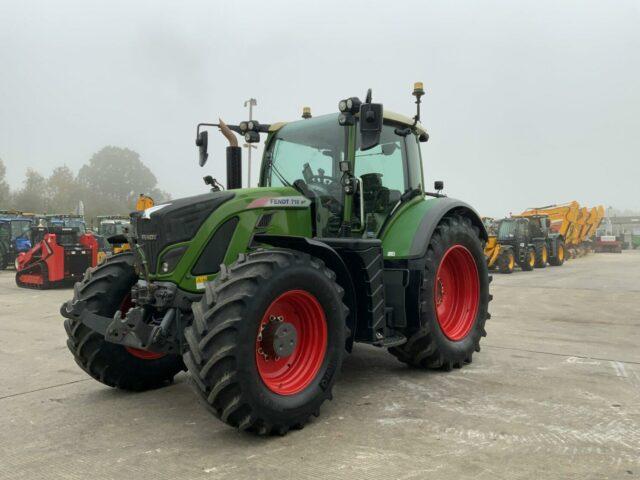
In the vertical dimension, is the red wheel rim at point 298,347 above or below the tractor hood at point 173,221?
below

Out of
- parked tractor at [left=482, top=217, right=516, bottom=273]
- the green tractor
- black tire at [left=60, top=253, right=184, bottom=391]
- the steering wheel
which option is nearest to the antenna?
the green tractor

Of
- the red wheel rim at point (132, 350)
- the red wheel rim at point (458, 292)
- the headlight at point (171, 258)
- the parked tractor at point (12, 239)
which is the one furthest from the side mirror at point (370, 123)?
the parked tractor at point (12, 239)

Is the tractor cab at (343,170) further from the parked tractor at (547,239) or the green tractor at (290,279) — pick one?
the parked tractor at (547,239)

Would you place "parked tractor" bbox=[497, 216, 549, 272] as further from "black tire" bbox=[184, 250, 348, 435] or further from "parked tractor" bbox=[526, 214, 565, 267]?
"black tire" bbox=[184, 250, 348, 435]

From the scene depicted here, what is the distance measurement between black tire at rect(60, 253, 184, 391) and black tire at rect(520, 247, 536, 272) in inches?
716

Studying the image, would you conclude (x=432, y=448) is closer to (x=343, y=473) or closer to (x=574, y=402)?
(x=343, y=473)

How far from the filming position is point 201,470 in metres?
3.02

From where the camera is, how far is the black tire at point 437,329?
4.83 meters

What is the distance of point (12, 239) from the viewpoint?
21.0 m

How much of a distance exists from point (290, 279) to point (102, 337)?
5.74ft

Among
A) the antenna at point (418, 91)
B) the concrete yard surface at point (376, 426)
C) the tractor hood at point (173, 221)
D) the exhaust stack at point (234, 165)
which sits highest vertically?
the antenna at point (418, 91)

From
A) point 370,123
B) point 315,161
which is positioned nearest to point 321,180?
point 315,161

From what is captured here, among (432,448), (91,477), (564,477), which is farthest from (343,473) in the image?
(91,477)

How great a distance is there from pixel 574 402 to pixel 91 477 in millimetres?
3405
